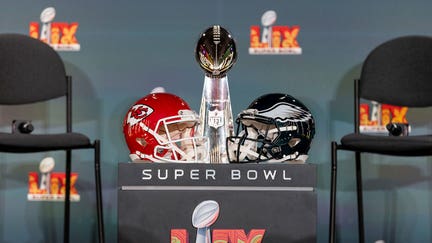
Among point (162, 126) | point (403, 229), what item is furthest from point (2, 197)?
point (403, 229)

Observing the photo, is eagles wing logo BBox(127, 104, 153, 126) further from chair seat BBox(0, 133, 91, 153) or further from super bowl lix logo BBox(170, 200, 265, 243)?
super bowl lix logo BBox(170, 200, 265, 243)

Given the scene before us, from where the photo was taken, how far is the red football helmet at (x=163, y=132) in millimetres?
2607

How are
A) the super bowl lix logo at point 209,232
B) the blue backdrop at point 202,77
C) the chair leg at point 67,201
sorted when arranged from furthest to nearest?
1. the blue backdrop at point 202,77
2. the chair leg at point 67,201
3. the super bowl lix logo at point 209,232

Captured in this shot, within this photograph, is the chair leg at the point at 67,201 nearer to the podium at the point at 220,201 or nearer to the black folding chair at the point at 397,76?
the podium at the point at 220,201

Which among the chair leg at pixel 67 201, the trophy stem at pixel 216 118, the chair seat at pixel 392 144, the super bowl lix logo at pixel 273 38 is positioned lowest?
the chair leg at pixel 67 201

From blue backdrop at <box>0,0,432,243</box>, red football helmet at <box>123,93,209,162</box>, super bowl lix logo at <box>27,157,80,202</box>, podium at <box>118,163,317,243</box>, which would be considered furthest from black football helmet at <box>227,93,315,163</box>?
super bowl lix logo at <box>27,157,80,202</box>

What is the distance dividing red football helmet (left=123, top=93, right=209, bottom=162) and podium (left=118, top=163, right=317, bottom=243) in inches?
11.7

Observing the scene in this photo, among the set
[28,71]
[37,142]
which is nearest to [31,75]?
[28,71]

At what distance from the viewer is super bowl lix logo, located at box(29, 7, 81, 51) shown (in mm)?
3676

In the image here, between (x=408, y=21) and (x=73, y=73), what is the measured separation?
1830 mm

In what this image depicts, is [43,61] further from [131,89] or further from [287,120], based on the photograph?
[287,120]

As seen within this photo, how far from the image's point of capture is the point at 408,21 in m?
3.67

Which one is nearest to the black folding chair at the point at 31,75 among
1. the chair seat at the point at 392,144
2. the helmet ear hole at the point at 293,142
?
the helmet ear hole at the point at 293,142

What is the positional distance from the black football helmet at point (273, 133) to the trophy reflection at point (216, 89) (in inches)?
2.3
